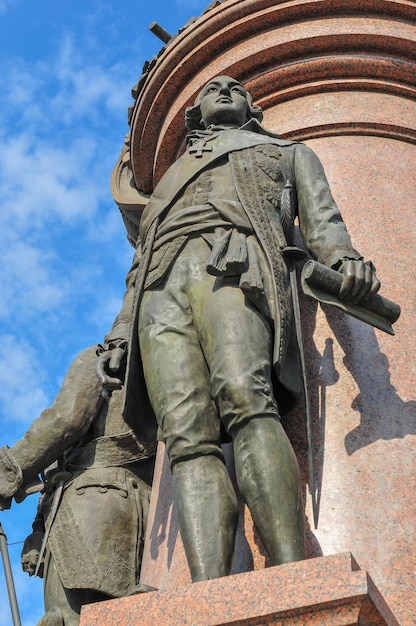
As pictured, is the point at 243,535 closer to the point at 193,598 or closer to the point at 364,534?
the point at 364,534

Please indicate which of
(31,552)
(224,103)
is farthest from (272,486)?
(31,552)

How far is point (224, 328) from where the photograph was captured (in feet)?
17.8

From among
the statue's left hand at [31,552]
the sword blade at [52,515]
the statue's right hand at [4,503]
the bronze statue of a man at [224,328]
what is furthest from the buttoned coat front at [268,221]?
the statue's left hand at [31,552]

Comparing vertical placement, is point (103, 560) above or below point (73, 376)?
below

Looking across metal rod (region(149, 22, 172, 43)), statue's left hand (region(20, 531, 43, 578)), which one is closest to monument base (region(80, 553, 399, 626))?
statue's left hand (region(20, 531, 43, 578))

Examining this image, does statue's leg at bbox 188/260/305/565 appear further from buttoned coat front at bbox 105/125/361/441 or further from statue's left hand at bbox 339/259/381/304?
statue's left hand at bbox 339/259/381/304

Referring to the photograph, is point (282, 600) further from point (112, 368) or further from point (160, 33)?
point (160, 33)

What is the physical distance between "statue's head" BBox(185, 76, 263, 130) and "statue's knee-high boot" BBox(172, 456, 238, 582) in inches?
104

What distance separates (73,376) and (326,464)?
2779 millimetres

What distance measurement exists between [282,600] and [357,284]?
1824mm

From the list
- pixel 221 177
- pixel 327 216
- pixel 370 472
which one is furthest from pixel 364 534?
pixel 221 177

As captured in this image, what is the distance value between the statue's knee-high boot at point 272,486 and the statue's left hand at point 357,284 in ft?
2.61

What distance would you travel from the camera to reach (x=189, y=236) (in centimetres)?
605

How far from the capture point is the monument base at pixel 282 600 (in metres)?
4.12
